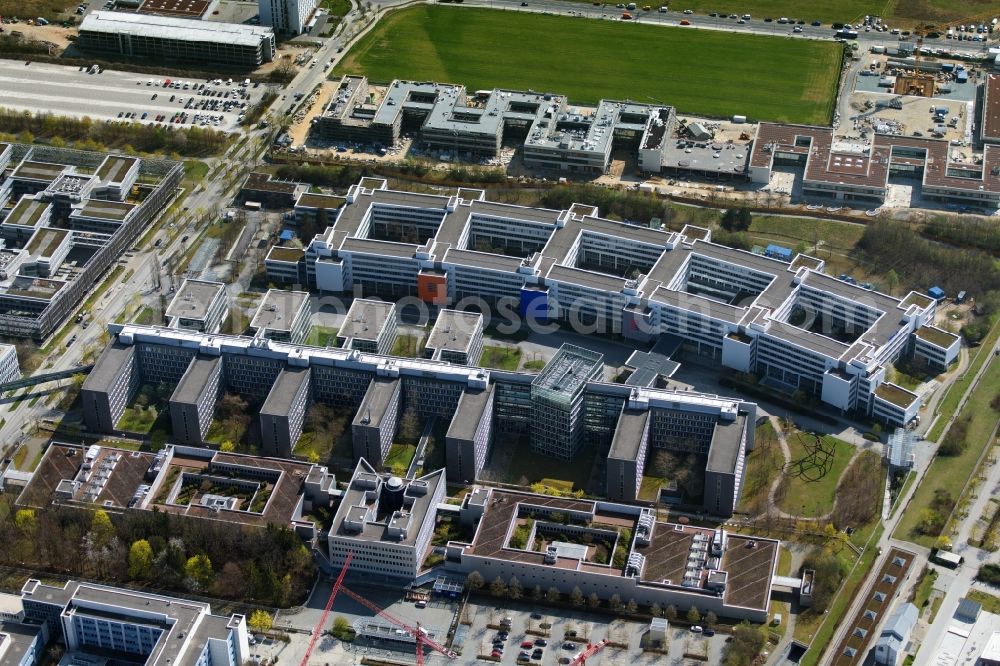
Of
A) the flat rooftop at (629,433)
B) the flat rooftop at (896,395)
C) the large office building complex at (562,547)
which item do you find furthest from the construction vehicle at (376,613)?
the flat rooftop at (896,395)

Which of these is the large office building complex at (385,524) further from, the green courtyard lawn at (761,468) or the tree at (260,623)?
the green courtyard lawn at (761,468)

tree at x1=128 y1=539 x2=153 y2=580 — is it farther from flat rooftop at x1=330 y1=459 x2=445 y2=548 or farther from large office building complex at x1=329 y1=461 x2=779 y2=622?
flat rooftop at x1=330 y1=459 x2=445 y2=548

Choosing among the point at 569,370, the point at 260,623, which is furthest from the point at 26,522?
the point at 569,370

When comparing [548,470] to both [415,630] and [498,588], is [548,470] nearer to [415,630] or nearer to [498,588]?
[498,588]

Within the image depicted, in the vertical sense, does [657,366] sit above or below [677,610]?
above

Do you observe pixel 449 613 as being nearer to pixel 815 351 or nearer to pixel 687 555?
pixel 687 555

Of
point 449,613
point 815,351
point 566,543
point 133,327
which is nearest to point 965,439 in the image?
point 815,351
